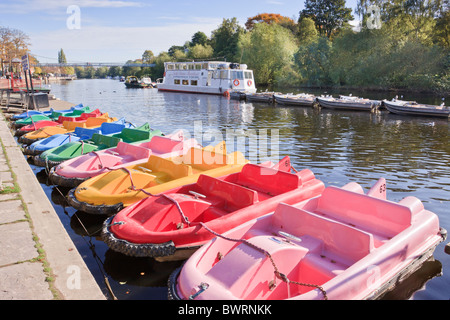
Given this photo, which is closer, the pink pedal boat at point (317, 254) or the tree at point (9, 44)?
the pink pedal boat at point (317, 254)

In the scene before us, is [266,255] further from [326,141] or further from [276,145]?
[326,141]

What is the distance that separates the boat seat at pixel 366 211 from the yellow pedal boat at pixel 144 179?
10.5 ft

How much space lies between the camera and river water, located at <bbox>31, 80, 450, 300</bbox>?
19.4 feet

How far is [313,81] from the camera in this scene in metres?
55.9

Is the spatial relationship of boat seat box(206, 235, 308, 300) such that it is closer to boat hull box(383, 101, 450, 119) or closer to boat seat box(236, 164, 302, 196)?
boat seat box(236, 164, 302, 196)

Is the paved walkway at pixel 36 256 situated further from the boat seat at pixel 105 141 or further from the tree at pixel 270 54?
the tree at pixel 270 54

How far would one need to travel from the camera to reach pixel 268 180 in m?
7.85

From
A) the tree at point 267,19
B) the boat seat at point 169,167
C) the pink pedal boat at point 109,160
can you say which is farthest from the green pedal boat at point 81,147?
the tree at point 267,19

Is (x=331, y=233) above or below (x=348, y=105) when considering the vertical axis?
below

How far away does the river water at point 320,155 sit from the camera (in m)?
5.90

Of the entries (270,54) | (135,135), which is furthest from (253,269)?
(270,54)

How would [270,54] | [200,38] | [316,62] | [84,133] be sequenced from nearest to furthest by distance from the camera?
[84,133], [316,62], [270,54], [200,38]

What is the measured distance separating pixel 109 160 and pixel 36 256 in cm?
538

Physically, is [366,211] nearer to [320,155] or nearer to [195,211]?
[195,211]
